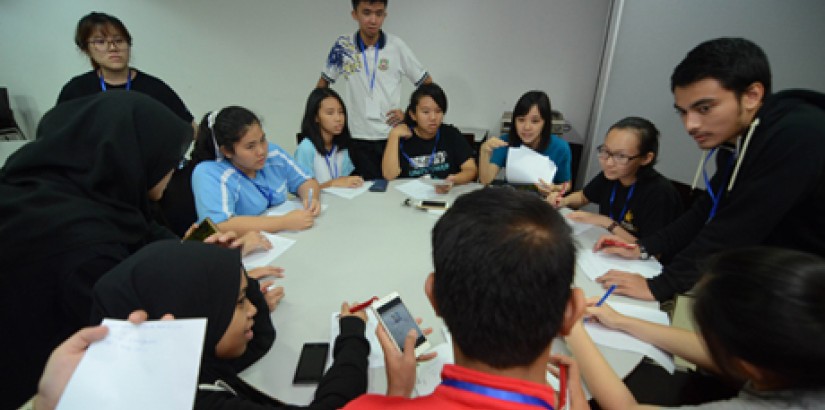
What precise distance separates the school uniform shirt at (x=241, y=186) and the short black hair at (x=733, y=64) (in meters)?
1.83

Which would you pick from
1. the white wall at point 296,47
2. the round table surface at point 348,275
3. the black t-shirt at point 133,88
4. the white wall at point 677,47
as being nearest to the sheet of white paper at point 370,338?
the round table surface at point 348,275

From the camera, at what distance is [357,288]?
1251 mm

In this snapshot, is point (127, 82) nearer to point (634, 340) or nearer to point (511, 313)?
point (511, 313)

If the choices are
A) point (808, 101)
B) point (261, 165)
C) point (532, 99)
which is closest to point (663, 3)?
point (532, 99)

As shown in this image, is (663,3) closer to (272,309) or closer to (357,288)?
(357,288)

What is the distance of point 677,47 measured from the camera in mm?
2646

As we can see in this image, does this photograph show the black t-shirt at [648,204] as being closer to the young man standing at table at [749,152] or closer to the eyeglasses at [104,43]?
the young man standing at table at [749,152]

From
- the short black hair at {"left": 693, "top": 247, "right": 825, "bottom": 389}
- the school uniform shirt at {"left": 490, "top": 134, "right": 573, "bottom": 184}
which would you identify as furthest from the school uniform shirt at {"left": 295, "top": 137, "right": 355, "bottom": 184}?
the short black hair at {"left": 693, "top": 247, "right": 825, "bottom": 389}

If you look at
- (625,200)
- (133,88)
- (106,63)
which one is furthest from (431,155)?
(106,63)

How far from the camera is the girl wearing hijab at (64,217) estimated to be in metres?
0.88

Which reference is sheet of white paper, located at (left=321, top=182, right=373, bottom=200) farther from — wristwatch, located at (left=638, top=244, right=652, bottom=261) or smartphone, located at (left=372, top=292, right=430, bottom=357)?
wristwatch, located at (left=638, top=244, right=652, bottom=261)

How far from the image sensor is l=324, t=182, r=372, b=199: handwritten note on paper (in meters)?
2.04

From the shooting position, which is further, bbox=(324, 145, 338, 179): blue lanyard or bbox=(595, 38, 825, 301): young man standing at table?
bbox=(324, 145, 338, 179): blue lanyard

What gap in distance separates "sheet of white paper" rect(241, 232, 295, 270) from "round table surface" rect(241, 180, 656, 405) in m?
0.03
